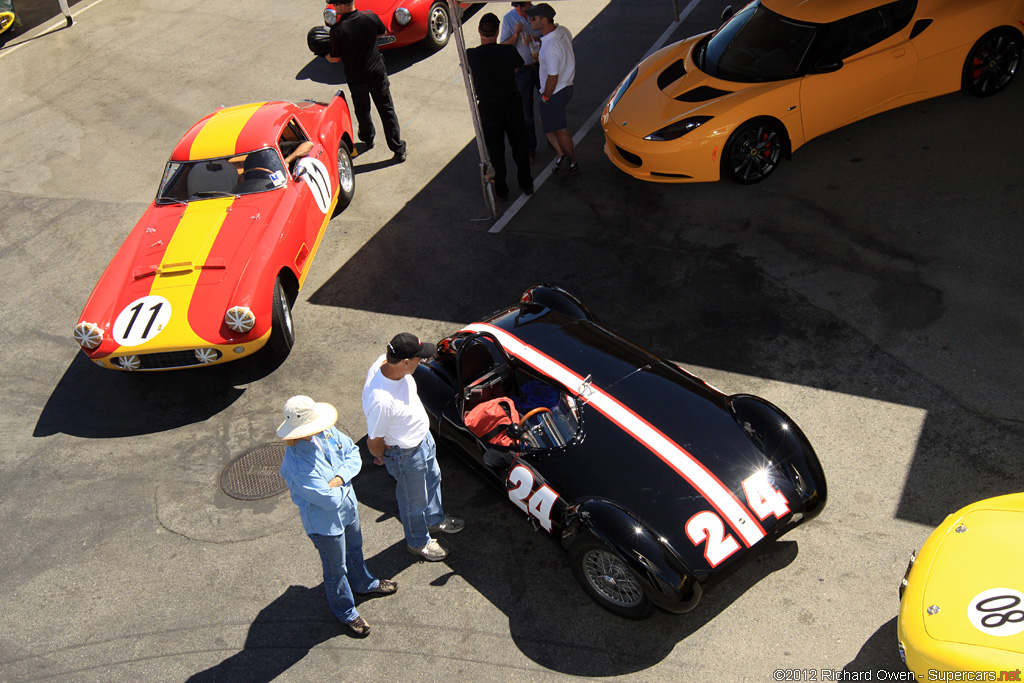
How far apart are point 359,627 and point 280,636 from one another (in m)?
0.54

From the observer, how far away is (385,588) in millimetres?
5266

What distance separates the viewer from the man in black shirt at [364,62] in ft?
30.9

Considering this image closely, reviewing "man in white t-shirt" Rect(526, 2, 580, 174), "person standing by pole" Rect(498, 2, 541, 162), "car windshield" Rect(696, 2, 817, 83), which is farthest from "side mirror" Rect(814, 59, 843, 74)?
"person standing by pole" Rect(498, 2, 541, 162)

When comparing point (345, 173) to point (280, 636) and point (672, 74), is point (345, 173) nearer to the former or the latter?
point (672, 74)

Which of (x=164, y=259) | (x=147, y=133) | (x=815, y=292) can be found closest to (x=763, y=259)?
(x=815, y=292)

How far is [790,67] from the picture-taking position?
8180 mm

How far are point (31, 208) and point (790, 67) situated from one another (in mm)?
9177

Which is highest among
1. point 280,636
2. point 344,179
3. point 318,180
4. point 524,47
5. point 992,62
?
point 524,47

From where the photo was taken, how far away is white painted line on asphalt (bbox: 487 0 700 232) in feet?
29.1

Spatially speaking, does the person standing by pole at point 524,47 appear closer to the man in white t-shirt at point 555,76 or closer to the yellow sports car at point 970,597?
the man in white t-shirt at point 555,76

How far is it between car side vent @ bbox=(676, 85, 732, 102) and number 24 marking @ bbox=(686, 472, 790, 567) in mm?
4706

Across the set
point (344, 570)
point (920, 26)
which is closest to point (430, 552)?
point (344, 570)

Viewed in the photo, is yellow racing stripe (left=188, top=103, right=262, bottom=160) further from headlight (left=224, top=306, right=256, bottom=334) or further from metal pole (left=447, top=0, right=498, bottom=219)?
metal pole (left=447, top=0, right=498, bottom=219)

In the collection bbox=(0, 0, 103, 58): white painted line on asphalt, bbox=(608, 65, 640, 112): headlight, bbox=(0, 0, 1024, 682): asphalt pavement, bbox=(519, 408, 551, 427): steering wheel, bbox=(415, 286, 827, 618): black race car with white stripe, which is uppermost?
bbox=(0, 0, 103, 58): white painted line on asphalt
